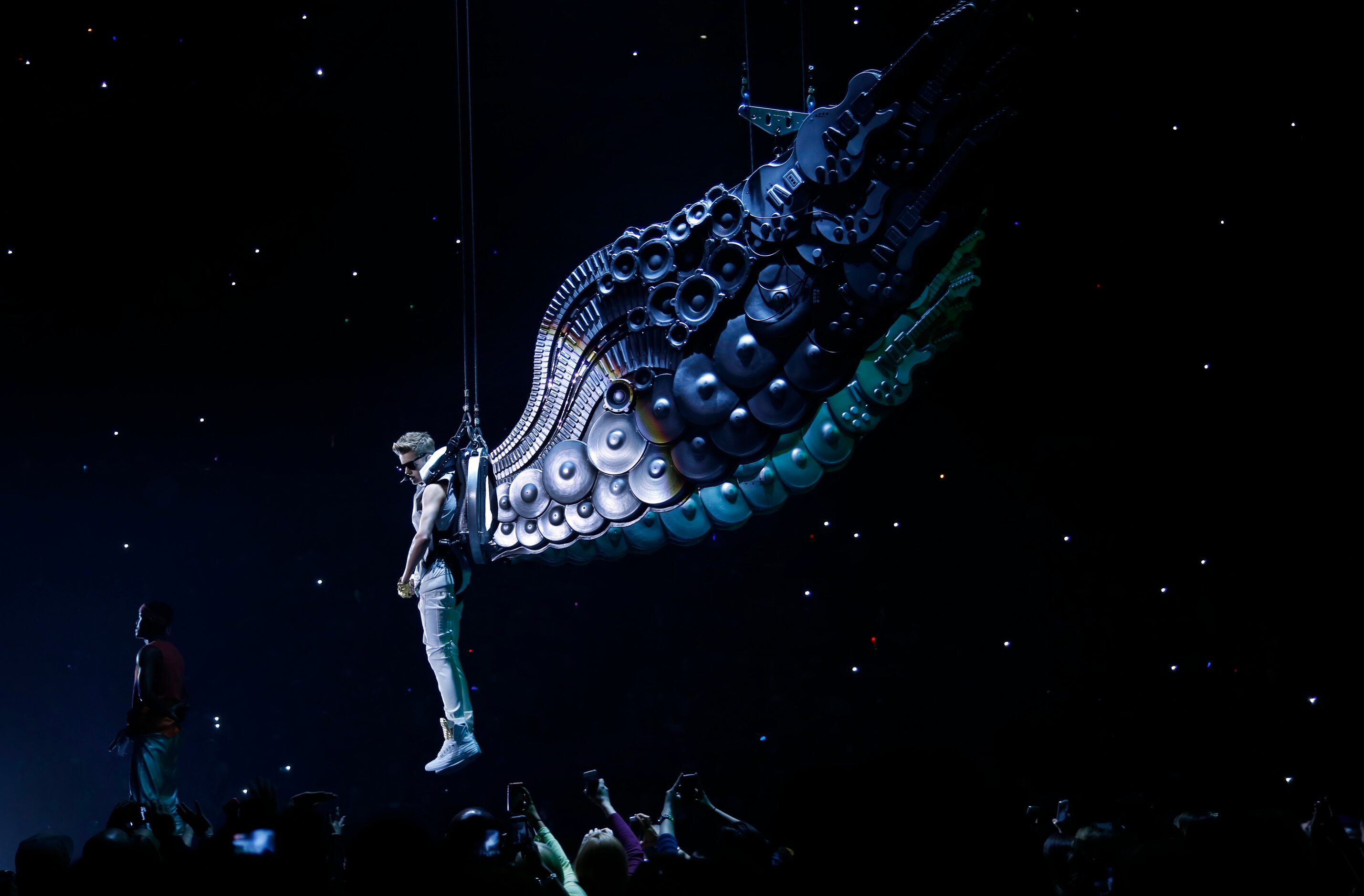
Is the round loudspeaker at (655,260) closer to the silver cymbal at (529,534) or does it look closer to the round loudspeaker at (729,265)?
the round loudspeaker at (729,265)

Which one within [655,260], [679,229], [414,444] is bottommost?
[414,444]

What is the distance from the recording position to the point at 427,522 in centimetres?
540

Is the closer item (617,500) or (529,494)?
(617,500)

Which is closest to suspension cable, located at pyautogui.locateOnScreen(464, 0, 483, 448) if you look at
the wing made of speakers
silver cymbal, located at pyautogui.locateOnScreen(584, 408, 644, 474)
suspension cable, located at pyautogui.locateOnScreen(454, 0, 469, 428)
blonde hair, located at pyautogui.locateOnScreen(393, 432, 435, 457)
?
suspension cable, located at pyautogui.locateOnScreen(454, 0, 469, 428)

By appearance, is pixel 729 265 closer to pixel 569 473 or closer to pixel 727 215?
pixel 727 215

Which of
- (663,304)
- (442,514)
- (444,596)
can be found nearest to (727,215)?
(663,304)

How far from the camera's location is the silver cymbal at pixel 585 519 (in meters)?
5.33

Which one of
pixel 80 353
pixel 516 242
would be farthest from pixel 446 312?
pixel 80 353

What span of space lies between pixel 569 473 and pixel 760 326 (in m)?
1.18

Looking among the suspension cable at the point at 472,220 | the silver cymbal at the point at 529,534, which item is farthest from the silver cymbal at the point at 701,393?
the suspension cable at the point at 472,220

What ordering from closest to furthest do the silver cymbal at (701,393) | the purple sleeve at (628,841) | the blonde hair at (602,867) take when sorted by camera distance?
the blonde hair at (602,867) < the purple sleeve at (628,841) < the silver cymbal at (701,393)

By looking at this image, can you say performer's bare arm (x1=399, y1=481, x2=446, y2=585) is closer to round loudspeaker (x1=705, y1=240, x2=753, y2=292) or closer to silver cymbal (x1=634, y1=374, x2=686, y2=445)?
silver cymbal (x1=634, y1=374, x2=686, y2=445)

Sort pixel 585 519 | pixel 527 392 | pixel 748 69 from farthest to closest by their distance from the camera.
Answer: pixel 527 392
pixel 748 69
pixel 585 519

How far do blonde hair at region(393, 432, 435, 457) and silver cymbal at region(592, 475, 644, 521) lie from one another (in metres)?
1.00
